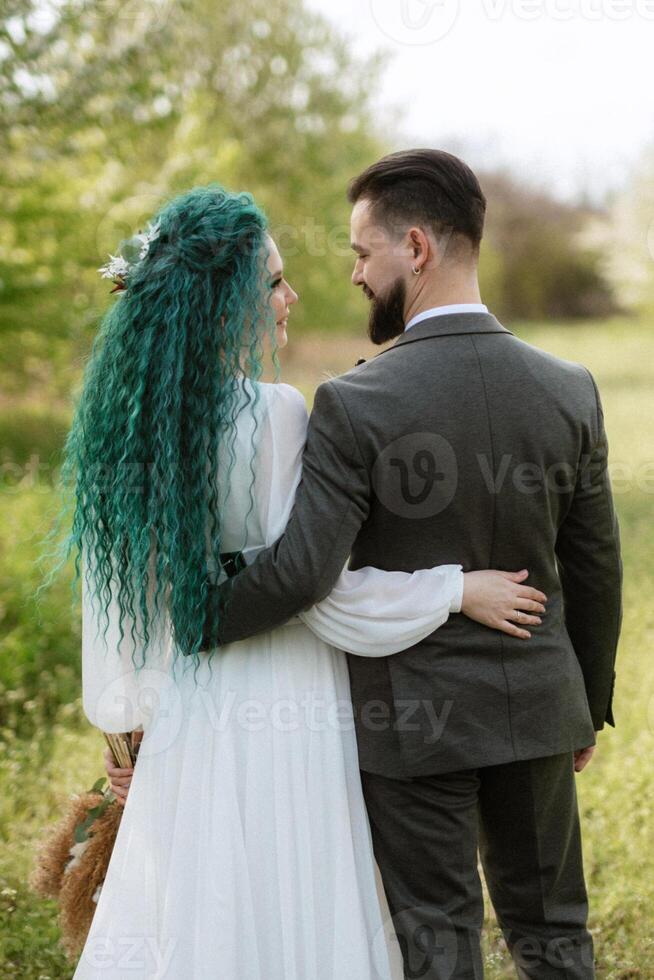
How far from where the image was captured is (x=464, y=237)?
2.32 m

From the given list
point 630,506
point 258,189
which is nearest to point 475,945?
point 630,506

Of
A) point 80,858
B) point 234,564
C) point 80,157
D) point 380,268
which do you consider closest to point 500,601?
point 234,564

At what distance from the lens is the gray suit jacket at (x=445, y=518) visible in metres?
2.16

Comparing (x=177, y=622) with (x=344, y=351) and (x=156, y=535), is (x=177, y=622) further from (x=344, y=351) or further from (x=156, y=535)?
(x=344, y=351)

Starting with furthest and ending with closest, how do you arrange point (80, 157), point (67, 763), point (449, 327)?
point (80, 157), point (67, 763), point (449, 327)

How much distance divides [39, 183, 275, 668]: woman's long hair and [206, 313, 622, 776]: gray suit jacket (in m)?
0.15

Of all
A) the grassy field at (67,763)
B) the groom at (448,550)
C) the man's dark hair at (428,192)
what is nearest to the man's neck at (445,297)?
the groom at (448,550)

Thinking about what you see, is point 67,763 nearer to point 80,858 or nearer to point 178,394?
point 80,858

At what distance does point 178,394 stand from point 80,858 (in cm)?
136

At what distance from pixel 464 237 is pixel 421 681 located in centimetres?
101

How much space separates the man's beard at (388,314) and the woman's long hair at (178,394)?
0.85 ft

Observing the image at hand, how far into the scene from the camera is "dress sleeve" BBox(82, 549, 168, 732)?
2395 mm

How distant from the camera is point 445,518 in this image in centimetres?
223
